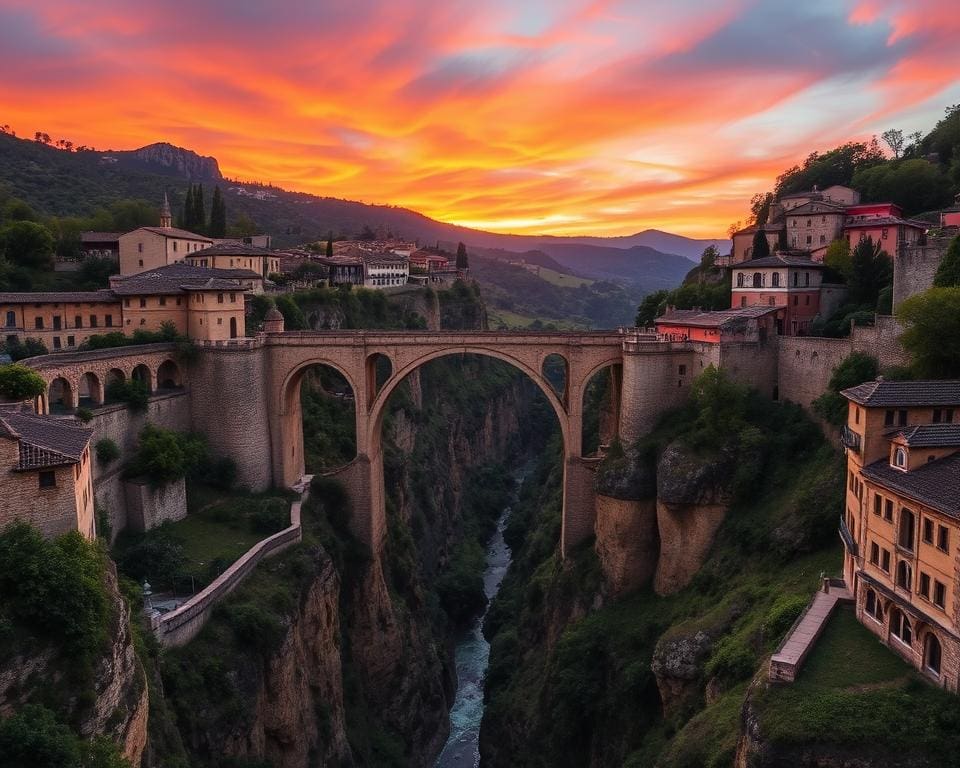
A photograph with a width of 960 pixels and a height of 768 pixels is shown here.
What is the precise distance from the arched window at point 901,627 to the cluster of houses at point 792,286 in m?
20.2

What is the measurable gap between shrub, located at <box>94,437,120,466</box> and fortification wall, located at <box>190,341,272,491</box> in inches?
332

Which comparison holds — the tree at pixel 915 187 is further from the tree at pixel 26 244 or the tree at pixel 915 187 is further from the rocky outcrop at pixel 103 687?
the tree at pixel 26 244

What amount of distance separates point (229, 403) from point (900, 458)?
34.6 metres

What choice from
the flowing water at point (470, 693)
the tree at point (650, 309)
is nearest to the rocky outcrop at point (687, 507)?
the flowing water at point (470, 693)

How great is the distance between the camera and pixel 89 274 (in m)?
57.7

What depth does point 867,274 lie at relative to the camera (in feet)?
145

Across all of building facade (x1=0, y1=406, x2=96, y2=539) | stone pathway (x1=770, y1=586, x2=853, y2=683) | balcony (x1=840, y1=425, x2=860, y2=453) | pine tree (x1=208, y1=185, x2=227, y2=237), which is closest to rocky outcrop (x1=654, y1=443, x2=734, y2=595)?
stone pathway (x1=770, y1=586, x2=853, y2=683)

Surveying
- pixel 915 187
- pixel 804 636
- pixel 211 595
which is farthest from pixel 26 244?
pixel 915 187

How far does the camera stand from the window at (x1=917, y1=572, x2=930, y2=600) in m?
20.0

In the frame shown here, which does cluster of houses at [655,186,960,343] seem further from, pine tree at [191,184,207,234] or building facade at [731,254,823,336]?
pine tree at [191,184,207,234]

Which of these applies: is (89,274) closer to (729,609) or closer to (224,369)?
→ (224,369)

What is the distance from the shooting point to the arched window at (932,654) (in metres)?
19.6

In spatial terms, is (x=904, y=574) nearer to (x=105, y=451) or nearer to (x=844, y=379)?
(x=844, y=379)

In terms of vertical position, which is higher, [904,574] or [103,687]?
[904,574]
